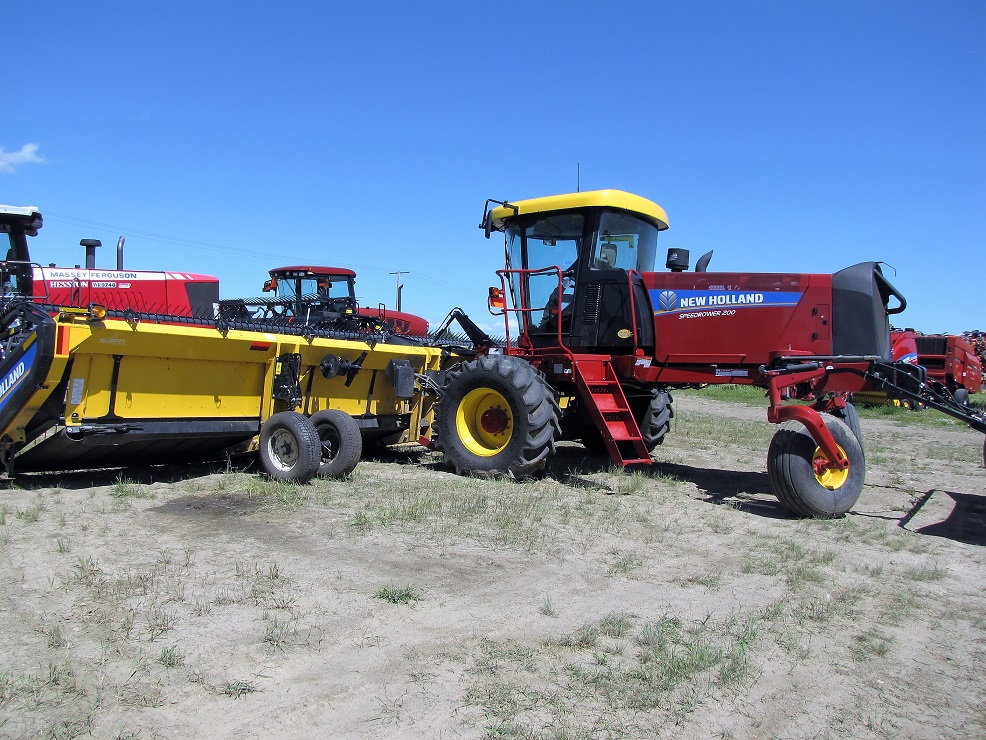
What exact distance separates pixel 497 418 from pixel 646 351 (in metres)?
1.65

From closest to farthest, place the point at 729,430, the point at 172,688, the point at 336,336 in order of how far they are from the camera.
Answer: the point at 172,688 → the point at 336,336 → the point at 729,430

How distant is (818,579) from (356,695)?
286 cm

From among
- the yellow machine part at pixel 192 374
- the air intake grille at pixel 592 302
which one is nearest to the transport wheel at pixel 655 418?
the air intake grille at pixel 592 302

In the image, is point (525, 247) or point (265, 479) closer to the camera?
point (265, 479)

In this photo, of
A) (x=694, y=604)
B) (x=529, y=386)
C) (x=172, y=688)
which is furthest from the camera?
(x=529, y=386)

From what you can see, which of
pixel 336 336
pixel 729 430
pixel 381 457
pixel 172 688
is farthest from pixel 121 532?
pixel 729 430

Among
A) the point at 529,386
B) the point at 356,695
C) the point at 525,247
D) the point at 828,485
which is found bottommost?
the point at 356,695

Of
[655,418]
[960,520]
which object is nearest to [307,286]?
[655,418]

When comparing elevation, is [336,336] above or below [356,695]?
above

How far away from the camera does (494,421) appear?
8141mm

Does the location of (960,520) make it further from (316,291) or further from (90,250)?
(316,291)

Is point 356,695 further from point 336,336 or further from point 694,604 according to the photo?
point 336,336

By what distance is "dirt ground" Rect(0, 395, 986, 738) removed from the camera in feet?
9.72

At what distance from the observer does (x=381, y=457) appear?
30.5ft
